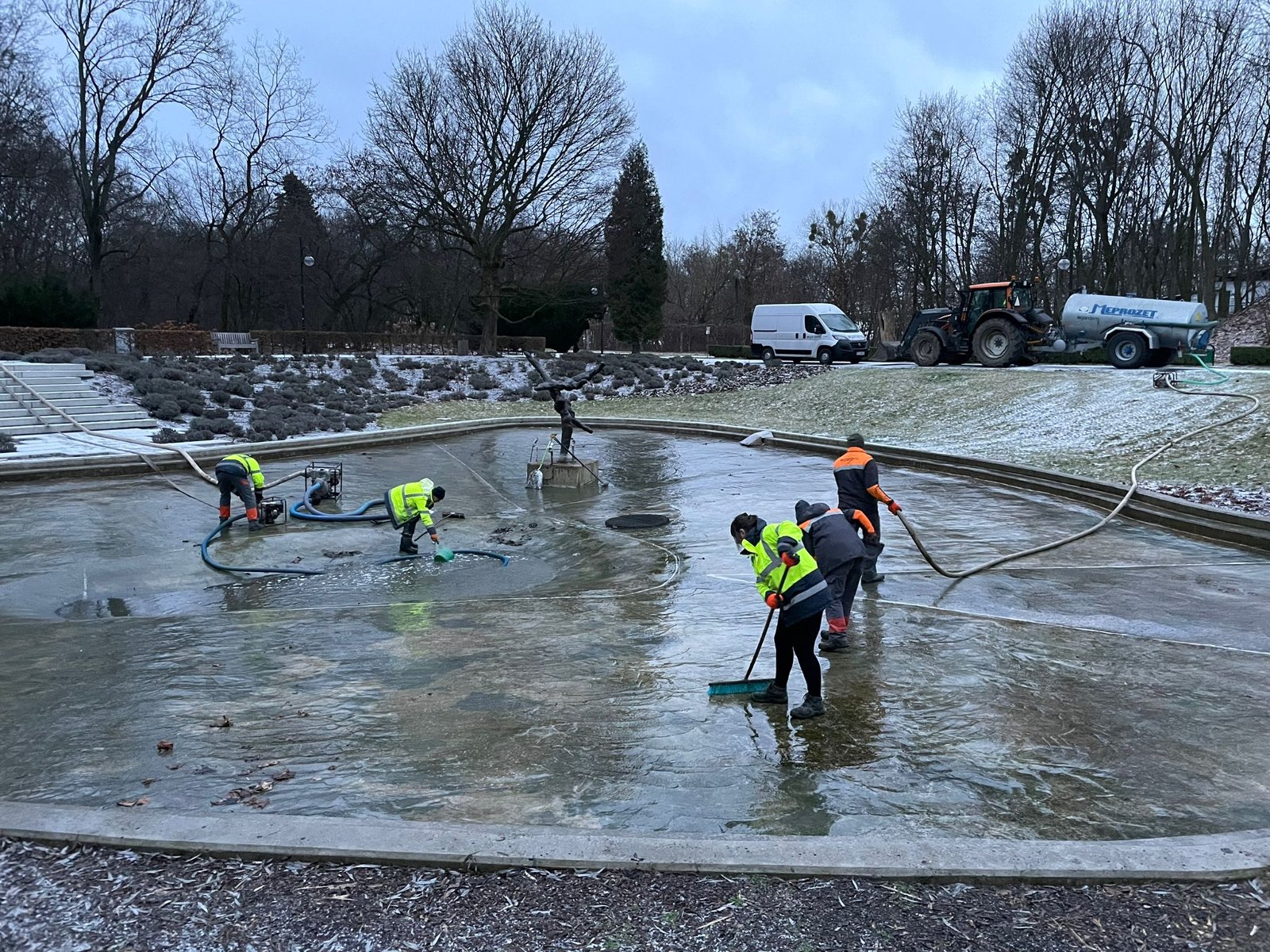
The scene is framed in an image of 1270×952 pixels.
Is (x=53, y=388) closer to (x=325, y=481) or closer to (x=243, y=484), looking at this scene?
(x=325, y=481)

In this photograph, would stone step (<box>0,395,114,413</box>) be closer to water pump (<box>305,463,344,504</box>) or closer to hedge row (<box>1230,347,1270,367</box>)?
water pump (<box>305,463,344,504</box>)

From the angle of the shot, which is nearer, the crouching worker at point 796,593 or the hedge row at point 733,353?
the crouching worker at point 796,593

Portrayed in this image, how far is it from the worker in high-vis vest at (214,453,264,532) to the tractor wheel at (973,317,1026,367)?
21562mm

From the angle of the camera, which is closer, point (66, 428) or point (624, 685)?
Result: point (624, 685)

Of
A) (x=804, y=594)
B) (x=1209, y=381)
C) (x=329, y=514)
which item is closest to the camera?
(x=804, y=594)

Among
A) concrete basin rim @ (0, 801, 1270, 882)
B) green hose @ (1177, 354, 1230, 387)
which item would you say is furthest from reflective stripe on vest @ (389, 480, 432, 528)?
green hose @ (1177, 354, 1230, 387)

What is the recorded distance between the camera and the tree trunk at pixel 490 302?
4106cm

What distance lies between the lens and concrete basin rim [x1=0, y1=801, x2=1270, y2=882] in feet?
12.6

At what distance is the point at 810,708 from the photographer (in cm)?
590

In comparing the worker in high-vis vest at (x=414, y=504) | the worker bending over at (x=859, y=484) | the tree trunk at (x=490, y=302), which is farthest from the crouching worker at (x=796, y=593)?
the tree trunk at (x=490, y=302)

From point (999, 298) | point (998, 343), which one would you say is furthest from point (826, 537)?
point (999, 298)

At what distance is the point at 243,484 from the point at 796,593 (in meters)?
9.01

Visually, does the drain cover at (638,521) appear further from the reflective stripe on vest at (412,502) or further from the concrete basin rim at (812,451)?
the concrete basin rim at (812,451)

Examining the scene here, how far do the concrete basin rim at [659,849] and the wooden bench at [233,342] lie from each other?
32235 millimetres
